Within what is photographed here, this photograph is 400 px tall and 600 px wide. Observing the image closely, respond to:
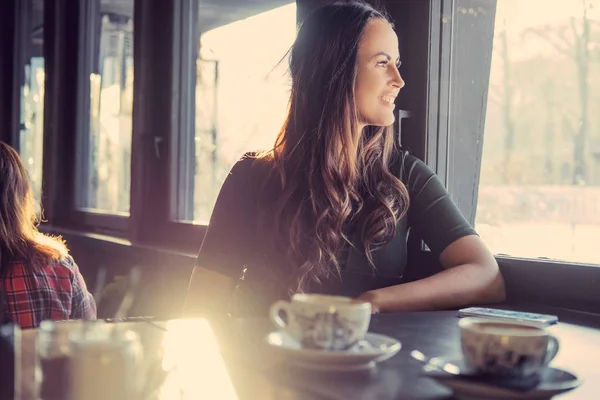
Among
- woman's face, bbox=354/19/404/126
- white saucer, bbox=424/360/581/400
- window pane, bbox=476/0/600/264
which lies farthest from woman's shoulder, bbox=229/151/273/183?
white saucer, bbox=424/360/581/400

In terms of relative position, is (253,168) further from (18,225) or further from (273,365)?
(273,365)

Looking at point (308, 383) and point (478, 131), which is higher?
point (478, 131)

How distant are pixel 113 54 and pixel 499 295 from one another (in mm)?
2625

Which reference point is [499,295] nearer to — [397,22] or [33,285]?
[397,22]

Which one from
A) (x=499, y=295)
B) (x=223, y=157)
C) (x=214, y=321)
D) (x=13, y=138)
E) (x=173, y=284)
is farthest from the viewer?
(x=13, y=138)

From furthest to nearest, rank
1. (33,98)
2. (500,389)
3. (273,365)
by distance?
(33,98)
(273,365)
(500,389)

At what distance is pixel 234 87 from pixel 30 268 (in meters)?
1.15

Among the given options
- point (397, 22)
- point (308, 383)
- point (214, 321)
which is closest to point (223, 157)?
point (397, 22)

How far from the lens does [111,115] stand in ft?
12.1

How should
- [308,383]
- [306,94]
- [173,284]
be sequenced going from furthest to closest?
1. [173,284]
2. [306,94]
3. [308,383]

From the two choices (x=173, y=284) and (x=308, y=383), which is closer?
(x=308, y=383)

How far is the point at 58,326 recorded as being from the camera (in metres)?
0.66

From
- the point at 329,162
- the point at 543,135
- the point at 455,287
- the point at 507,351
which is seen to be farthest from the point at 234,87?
the point at 507,351

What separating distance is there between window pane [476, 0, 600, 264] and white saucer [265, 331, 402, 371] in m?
0.93
